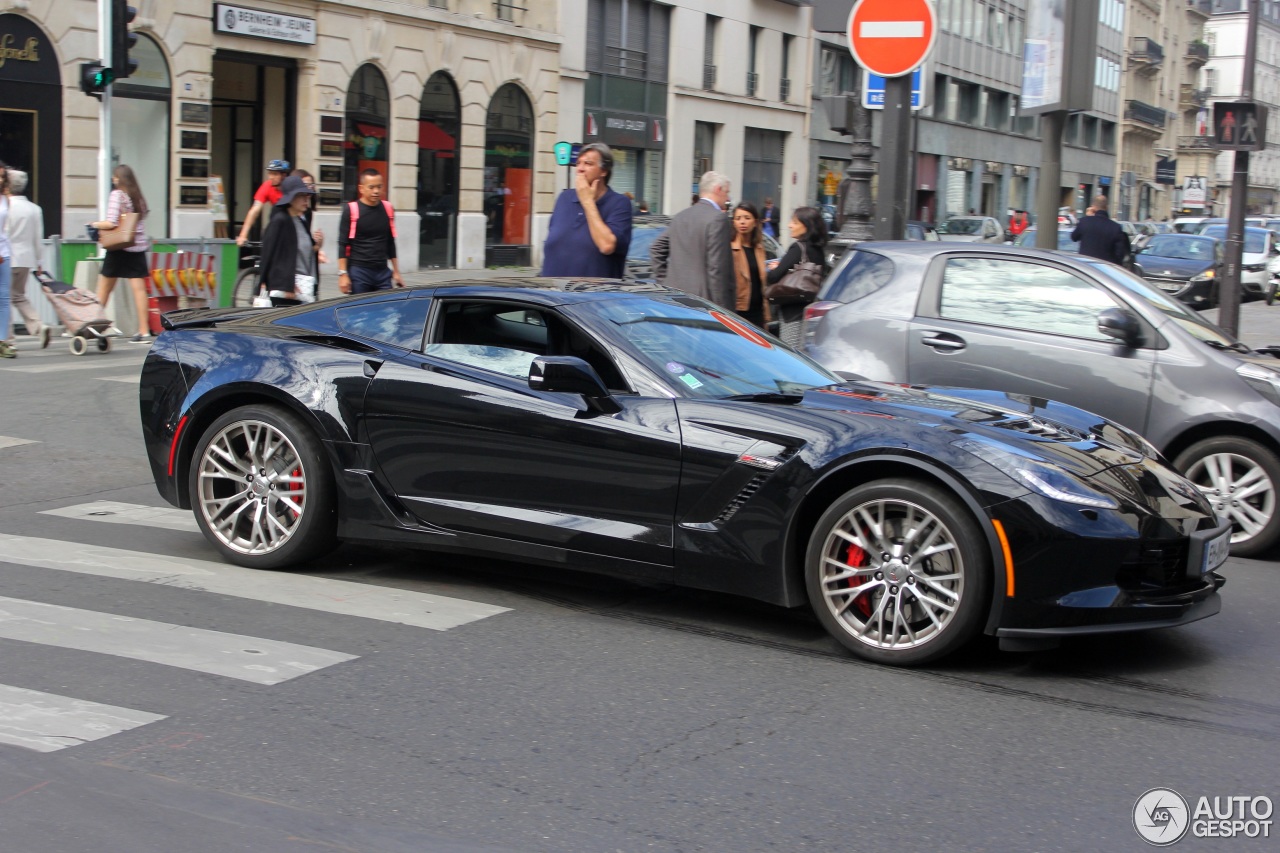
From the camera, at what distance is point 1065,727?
4.69 meters

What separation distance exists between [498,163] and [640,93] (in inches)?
264

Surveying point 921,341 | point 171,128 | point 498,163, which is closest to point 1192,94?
point 498,163

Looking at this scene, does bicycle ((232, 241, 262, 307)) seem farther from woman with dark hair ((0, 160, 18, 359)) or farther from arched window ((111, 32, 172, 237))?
arched window ((111, 32, 172, 237))

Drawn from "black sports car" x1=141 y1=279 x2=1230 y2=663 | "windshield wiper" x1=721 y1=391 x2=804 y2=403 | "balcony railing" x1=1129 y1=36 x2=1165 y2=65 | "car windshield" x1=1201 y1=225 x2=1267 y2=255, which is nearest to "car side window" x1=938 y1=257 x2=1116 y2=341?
"black sports car" x1=141 y1=279 x2=1230 y2=663

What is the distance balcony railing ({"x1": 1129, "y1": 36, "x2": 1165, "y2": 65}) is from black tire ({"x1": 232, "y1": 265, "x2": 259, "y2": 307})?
76.7 meters

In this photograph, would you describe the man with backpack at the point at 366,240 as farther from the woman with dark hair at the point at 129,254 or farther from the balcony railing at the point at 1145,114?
the balcony railing at the point at 1145,114

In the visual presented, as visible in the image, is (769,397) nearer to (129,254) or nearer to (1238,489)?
(1238,489)

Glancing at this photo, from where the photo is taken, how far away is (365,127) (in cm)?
2919

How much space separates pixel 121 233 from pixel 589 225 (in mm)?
7359

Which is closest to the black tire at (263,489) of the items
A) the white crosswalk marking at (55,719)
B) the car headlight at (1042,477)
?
the white crosswalk marking at (55,719)

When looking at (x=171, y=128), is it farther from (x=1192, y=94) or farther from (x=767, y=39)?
(x=1192, y=94)

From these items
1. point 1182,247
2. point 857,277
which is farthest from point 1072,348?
point 1182,247

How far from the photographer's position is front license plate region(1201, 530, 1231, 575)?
5402mm

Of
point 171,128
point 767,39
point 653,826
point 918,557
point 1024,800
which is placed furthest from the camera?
point 767,39
